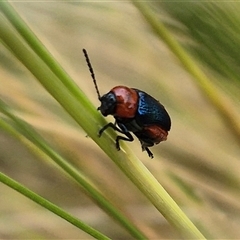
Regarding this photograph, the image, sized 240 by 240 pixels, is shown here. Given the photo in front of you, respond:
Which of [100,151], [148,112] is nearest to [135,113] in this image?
[148,112]

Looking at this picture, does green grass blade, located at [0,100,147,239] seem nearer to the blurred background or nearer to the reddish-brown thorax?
the reddish-brown thorax

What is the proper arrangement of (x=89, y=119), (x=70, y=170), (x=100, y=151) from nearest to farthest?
(x=89, y=119) → (x=70, y=170) → (x=100, y=151)

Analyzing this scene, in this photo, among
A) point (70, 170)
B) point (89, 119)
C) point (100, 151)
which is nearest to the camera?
point (89, 119)

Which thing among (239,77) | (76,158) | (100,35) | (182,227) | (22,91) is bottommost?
(182,227)

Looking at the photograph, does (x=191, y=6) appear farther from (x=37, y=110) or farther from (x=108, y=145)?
(x=37, y=110)

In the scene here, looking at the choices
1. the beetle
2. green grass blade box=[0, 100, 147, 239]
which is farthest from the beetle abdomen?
green grass blade box=[0, 100, 147, 239]

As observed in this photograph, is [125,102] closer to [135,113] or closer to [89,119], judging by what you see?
[135,113]

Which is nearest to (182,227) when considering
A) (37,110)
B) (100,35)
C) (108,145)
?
(108,145)

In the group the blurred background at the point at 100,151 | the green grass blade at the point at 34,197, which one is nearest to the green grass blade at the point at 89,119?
the green grass blade at the point at 34,197
